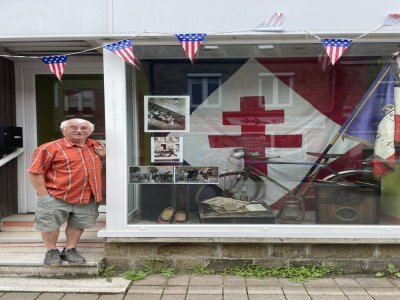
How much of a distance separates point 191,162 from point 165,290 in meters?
1.37

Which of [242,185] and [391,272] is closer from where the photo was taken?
[391,272]

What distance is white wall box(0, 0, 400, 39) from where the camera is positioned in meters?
3.75

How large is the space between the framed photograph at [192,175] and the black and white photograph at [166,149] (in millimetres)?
124

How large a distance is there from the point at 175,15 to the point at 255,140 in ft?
5.60

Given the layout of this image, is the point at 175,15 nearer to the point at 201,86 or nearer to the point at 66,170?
the point at 201,86

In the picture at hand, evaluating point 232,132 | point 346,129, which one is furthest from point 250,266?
point 346,129

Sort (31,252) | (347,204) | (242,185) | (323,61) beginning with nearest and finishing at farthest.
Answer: (31,252) < (347,204) < (323,61) < (242,185)

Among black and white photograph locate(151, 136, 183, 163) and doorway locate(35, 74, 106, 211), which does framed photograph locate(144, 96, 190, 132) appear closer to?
black and white photograph locate(151, 136, 183, 163)

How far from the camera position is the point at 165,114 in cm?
434

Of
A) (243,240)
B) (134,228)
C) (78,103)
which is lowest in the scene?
(243,240)

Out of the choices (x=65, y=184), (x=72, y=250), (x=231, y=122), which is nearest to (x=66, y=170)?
(x=65, y=184)

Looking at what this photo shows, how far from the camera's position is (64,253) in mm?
3922

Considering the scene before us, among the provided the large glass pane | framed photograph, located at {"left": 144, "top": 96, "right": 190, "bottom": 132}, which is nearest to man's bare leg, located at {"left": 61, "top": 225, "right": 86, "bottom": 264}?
the large glass pane

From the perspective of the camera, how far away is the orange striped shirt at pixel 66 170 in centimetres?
375
